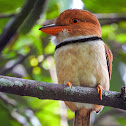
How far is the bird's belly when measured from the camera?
7.77ft

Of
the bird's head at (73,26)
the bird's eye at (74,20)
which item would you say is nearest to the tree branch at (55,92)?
the bird's head at (73,26)

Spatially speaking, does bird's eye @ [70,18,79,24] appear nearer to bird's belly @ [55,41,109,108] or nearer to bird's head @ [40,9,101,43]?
bird's head @ [40,9,101,43]

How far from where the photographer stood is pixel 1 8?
3.04 metres

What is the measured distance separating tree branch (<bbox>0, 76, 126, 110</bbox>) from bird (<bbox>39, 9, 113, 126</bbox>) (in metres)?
0.25

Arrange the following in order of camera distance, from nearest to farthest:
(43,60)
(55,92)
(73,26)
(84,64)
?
(55,92) < (84,64) < (73,26) < (43,60)

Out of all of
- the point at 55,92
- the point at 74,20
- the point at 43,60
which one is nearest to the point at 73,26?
the point at 74,20

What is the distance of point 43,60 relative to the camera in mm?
3590

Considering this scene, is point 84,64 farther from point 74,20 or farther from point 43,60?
point 43,60

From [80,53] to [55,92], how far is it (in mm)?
585

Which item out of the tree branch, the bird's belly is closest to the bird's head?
the bird's belly

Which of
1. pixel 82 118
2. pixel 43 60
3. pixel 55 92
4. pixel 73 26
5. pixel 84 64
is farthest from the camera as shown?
pixel 43 60

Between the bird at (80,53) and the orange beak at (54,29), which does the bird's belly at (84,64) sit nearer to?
the bird at (80,53)

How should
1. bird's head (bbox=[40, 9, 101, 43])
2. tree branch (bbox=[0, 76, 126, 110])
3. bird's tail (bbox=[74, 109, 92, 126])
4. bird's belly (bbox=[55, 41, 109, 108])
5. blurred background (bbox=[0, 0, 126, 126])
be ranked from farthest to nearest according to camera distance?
blurred background (bbox=[0, 0, 126, 126]), bird's tail (bbox=[74, 109, 92, 126]), bird's head (bbox=[40, 9, 101, 43]), bird's belly (bbox=[55, 41, 109, 108]), tree branch (bbox=[0, 76, 126, 110])

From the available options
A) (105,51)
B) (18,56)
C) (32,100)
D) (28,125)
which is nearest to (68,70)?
(105,51)
